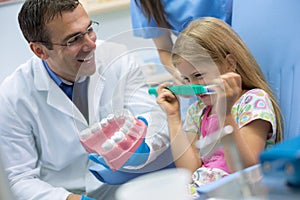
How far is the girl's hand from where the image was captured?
1.11 m

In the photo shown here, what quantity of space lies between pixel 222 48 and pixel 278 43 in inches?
6.1

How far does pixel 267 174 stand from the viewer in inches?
21.7

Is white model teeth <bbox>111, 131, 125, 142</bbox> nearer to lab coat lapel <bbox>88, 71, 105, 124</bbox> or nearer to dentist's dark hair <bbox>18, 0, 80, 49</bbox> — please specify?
lab coat lapel <bbox>88, 71, 105, 124</bbox>

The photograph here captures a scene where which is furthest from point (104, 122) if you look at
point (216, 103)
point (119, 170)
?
point (216, 103)

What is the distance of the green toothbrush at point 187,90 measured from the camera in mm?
994

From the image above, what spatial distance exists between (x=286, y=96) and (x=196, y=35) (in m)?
0.29

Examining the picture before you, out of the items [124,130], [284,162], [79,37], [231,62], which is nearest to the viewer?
[284,162]

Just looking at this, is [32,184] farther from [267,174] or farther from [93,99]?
[267,174]

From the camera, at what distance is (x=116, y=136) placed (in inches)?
42.4

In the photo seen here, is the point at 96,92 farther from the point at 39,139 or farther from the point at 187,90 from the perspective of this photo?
the point at 39,139

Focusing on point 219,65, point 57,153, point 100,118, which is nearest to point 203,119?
point 219,65

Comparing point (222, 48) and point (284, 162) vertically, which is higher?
point (284, 162)

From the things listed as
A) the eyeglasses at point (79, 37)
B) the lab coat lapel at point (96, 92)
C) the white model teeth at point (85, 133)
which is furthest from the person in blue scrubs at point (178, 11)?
the white model teeth at point (85, 133)

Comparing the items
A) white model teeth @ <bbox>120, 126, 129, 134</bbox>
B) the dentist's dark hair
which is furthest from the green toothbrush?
the dentist's dark hair
